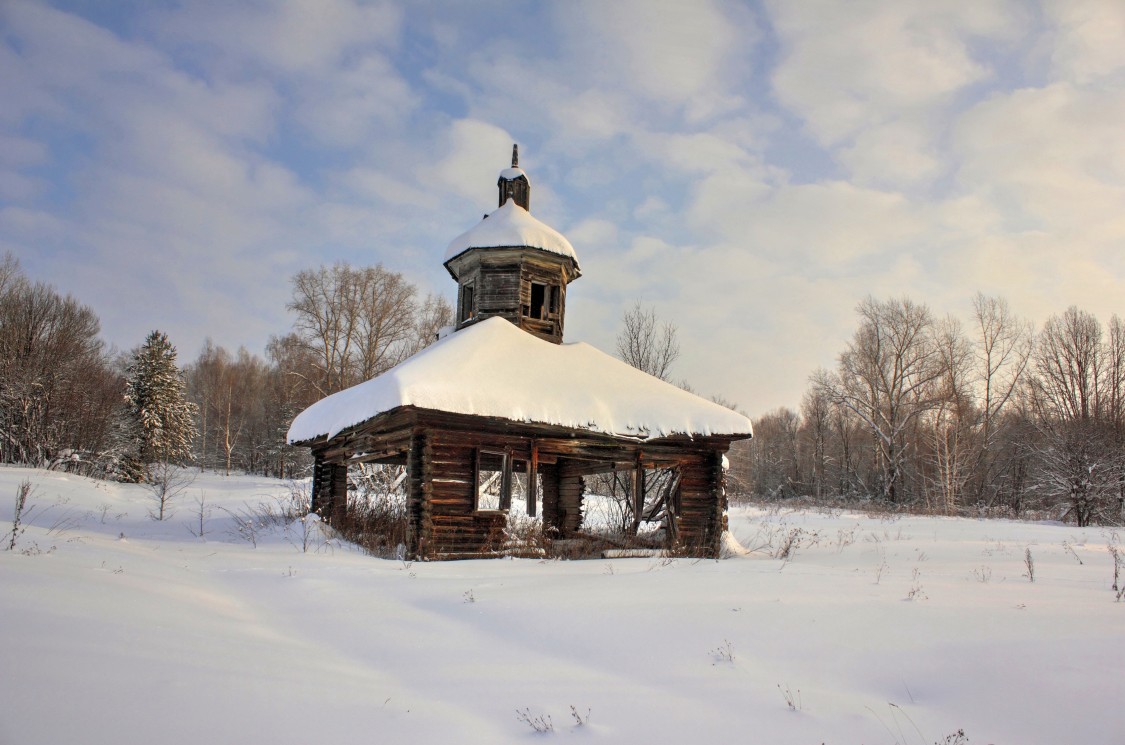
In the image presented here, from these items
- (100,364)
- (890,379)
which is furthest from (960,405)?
(100,364)

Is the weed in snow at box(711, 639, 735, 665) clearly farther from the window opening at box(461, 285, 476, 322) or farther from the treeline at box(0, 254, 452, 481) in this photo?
the treeline at box(0, 254, 452, 481)

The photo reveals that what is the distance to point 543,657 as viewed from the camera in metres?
5.23

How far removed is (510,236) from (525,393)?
594cm

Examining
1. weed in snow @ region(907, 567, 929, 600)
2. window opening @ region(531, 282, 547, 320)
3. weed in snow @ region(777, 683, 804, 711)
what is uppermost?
window opening @ region(531, 282, 547, 320)

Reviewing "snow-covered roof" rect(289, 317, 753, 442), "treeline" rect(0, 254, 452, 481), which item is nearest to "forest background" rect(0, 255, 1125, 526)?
"treeline" rect(0, 254, 452, 481)

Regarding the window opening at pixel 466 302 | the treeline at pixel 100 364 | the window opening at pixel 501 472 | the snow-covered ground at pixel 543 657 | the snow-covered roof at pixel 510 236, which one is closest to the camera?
the snow-covered ground at pixel 543 657

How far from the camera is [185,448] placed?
126 feet

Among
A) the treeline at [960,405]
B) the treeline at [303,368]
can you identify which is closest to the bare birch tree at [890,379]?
the treeline at [960,405]

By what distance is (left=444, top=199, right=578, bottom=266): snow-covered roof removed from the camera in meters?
17.1

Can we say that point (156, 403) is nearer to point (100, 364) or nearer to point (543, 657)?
point (100, 364)

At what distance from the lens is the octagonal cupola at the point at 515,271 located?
675 inches

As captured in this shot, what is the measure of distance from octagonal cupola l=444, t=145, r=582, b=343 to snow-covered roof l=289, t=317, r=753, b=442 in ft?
3.89

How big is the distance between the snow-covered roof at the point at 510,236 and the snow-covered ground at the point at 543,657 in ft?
34.8

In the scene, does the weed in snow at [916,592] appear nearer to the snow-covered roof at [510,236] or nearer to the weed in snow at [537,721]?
the weed in snow at [537,721]
